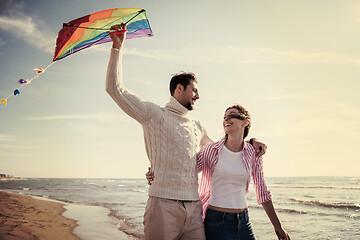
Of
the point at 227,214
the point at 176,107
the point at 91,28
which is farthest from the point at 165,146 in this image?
the point at 91,28

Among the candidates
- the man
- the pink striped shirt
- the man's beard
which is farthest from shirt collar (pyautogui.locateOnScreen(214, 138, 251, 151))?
the man's beard

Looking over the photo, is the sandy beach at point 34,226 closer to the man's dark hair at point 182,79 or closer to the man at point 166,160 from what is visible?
the man at point 166,160

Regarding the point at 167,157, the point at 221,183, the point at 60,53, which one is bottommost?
the point at 221,183

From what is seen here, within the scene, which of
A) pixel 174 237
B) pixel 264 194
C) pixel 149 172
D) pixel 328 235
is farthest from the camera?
pixel 328 235

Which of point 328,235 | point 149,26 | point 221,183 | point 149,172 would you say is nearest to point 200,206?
point 221,183

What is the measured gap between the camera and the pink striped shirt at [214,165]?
9.89 feet

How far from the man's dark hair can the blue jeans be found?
1.26 m

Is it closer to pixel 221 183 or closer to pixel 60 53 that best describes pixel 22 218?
pixel 60 53

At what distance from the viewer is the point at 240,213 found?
2.79 metres

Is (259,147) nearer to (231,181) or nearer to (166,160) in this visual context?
(231,181)

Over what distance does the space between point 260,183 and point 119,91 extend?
1699 mm

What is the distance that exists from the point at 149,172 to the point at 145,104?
0.62m

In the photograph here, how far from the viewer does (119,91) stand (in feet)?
8.16

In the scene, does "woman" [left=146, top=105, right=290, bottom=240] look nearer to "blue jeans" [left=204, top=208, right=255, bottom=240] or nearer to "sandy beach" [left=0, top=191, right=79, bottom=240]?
"blue jeans" [left=204, top=208, right=255, bottom=240]
